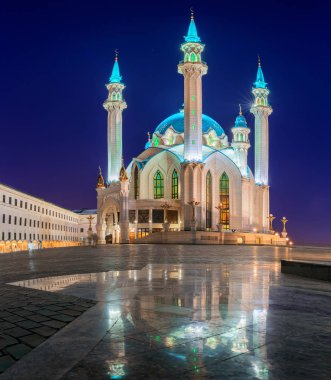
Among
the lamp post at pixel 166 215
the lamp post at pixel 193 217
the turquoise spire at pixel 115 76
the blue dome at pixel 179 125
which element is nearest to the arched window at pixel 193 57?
the turquoise spire at pixel 115 76

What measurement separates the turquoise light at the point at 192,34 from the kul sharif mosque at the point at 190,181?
0.56 feet

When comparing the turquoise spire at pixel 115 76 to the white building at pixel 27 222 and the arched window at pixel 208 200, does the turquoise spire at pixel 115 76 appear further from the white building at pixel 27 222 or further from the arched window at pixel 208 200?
the white building at pixel 27 222

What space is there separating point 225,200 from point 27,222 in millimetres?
35322

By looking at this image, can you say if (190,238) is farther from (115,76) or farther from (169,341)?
(169,341)

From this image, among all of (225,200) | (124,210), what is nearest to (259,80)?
(225,200)

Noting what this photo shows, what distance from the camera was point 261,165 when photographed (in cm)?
8056

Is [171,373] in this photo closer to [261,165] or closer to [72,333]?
[72,333]

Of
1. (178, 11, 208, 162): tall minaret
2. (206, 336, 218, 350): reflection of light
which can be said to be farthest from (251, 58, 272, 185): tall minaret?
(206, 336, 218, 350): reflection of light

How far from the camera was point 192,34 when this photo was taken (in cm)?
7006

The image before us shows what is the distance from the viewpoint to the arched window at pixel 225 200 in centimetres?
7325

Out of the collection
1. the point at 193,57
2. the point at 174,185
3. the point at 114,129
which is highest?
the point at 193,57

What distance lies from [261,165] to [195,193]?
2257 cm

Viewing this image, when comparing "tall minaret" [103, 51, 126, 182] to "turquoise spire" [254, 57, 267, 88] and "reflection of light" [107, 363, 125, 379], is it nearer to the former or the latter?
"turquoise spire" [254, 57, 267, 88]

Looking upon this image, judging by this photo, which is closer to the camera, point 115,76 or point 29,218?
point 29,218
